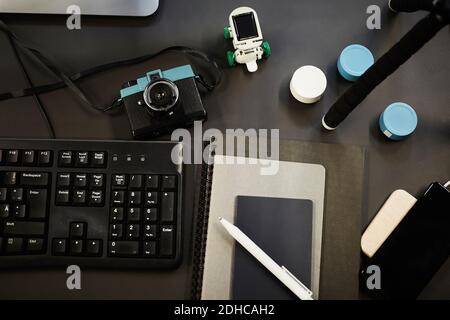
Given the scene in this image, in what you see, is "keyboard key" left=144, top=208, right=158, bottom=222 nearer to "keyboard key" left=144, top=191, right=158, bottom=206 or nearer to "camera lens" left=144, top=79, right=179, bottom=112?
"keyboard key" left=144, top=191, right=158, bottom=206

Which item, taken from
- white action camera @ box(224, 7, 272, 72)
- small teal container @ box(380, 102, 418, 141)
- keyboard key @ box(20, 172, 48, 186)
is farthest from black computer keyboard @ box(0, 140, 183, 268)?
small teal container @ box(380, 102, 418, 141)

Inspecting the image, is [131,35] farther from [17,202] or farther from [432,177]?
[432,177]

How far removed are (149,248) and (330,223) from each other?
24cm

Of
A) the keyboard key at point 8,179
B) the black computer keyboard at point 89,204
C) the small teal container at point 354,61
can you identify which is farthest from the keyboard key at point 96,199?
the small teal container at point 354,61

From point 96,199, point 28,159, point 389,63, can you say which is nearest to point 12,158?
point 28,159

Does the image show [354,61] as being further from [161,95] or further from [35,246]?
[35,246]

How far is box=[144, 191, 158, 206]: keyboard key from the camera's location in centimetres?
53

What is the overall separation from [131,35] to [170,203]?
26 centimetres

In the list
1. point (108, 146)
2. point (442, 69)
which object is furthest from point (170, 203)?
point (442, 69)

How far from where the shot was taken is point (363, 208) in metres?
0.55

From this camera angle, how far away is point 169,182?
1.77ft
